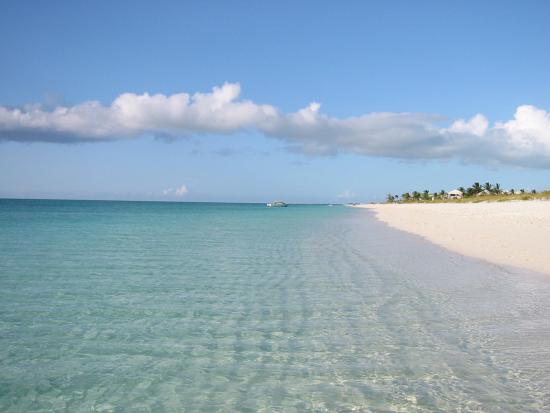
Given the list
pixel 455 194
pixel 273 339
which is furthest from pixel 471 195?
pixel 273 339

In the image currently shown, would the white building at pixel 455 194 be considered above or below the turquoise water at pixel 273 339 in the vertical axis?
above

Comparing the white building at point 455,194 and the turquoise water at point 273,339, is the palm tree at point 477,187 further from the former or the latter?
the turquoise water at point 273,339

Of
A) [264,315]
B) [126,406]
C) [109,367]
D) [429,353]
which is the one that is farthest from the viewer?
[264,315]

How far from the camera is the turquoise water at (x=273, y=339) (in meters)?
5.46

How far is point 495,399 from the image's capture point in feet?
17.8

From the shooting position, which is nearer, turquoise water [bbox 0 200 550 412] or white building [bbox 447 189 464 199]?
turquoise water [bbox 0 200 550 412]

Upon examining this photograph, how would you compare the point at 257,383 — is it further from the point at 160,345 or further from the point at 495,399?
the point at 495,399

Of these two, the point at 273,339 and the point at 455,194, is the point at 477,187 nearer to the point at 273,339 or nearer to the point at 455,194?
the point at 455,194

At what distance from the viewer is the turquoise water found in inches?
215

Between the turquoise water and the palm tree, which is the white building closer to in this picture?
the palm tree

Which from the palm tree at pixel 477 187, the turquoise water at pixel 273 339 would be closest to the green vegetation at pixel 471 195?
the palm tree at pixel 477 187

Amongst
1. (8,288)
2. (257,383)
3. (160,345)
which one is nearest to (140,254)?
(8,288)

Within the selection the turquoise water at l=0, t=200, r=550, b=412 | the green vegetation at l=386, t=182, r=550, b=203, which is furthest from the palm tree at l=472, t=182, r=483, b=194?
the turquoise water at l=0, t=200, r=550, b=412

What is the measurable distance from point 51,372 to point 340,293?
712cm
